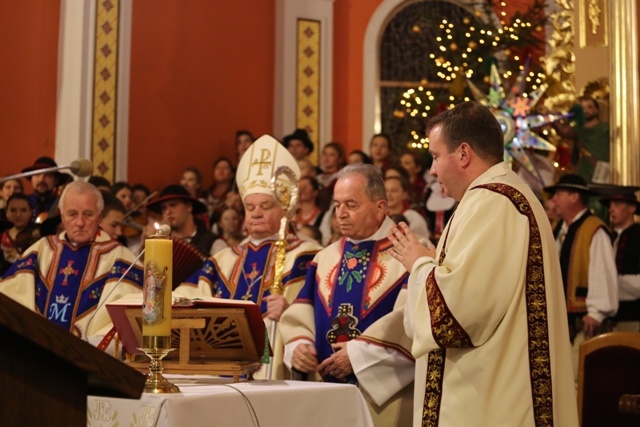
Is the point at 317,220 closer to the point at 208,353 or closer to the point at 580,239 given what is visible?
the point at 580,239

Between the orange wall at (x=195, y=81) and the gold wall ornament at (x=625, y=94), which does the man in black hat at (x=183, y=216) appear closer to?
the orange wall at (x=195, y=81)

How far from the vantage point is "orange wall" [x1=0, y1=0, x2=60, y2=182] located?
10.6 m

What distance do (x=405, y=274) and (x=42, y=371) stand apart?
10.8 feet

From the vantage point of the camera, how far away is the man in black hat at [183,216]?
7.95 metres

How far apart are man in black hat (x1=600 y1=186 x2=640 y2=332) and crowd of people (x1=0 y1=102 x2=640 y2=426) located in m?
0.01

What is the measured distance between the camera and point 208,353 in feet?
13.5

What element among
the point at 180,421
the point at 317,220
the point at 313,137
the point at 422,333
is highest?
the point at 313,137

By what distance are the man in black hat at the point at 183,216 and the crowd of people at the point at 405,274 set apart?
0.02 metres

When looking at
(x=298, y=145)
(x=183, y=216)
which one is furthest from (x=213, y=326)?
(x=298, y=145)

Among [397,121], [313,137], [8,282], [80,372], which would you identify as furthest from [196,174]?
[80,372]

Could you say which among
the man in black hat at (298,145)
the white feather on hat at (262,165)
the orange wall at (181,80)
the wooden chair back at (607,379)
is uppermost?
the orange wall at (181,80)

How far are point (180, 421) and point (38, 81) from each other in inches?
319

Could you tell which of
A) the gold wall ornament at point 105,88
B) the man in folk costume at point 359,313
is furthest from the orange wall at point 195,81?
the man in folk costume at point 359,313

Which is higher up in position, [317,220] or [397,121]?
[397,121]
